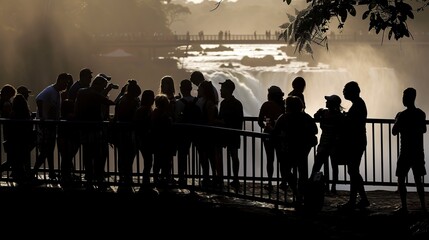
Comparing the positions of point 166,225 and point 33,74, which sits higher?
point 33,74

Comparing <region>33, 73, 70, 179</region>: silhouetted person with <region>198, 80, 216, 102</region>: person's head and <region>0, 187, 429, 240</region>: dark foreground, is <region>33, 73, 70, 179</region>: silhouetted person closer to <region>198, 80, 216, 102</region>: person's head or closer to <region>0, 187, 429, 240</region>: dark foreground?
<region>0, 187, 429, 240</region>: dark foreground

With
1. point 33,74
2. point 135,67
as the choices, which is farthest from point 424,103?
point 33,74

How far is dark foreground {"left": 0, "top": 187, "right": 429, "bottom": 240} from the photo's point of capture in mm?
11648

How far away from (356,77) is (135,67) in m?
30.4

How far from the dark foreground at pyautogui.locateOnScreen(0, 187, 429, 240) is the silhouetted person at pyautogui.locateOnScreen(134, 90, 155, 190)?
0.36m

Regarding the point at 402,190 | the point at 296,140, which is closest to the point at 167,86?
the point at 296,140

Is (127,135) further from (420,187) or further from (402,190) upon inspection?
(420,187)

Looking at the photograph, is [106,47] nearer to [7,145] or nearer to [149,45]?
[149,45]

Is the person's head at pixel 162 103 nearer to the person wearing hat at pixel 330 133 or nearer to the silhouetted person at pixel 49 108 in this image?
the silhouetted person at pixel 49 108

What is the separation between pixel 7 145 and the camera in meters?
14.3

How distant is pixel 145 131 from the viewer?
13297 millimetres

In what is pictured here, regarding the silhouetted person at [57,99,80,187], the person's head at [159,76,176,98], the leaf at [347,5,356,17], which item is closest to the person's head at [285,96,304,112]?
the leaf at [347,5,356,17]

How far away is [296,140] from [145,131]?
224 centimetres

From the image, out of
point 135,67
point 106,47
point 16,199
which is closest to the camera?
point 16,199
